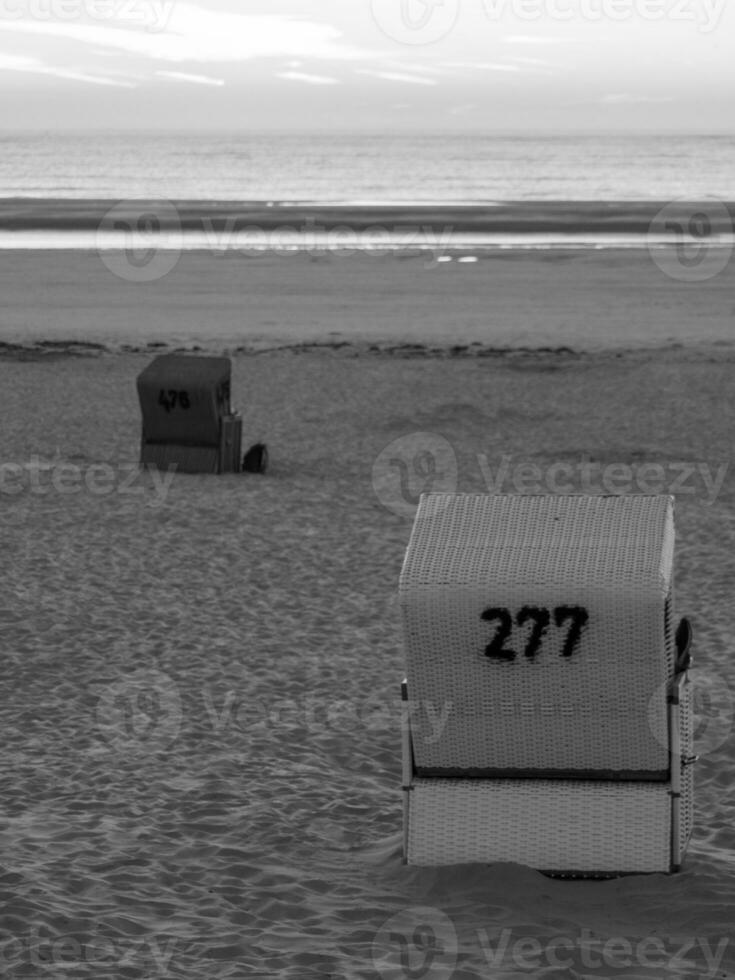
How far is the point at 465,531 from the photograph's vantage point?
6125 mm

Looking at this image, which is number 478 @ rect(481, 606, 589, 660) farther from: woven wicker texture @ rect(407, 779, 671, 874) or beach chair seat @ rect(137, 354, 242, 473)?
beach chair seat @ rect(137, 354, 242, 473)

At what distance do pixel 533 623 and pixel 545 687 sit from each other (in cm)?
27

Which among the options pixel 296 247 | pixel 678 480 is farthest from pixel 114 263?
pixel 678 480

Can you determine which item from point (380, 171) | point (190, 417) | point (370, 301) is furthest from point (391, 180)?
point (190, 417)

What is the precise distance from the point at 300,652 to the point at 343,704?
3.30 ft

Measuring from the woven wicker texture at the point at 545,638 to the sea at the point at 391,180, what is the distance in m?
37.3

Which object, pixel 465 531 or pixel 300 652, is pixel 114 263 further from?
pixel 465 531

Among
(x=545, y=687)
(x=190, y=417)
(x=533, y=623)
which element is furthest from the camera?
(x=190, y=417)

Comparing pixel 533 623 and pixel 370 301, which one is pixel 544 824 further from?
pixel 370 301

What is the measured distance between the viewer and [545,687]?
5938 millimetres

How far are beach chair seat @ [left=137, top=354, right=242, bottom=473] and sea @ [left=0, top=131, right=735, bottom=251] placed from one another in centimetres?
2812

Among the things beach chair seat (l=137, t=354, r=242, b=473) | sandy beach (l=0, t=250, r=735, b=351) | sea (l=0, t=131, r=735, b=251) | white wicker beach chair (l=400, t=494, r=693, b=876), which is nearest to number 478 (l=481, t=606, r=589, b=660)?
white wicker beach chair (l=400, t=494, r=693, b=876)

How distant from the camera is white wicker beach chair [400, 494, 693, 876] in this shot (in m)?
5.80

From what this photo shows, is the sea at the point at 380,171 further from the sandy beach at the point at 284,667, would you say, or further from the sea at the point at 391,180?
the sandy beach at the point at 284,667
